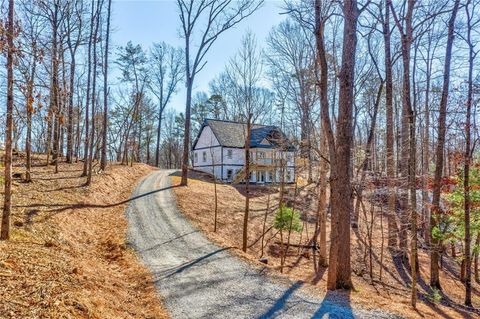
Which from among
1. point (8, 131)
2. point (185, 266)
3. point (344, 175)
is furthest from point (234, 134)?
point (8, 131)

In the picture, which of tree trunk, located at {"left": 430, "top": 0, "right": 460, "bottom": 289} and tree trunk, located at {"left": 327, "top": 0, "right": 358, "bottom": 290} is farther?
tree trunk, located at {"left": 430, "top": 0, "right": 460, "bottom": 289}

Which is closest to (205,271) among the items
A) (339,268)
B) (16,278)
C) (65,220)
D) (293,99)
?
(339,268)

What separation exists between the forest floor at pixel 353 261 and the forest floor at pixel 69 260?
393 centimetres

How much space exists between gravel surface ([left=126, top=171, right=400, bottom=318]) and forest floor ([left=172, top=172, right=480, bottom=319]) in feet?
2.45

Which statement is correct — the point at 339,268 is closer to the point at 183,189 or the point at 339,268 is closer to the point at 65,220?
the point at 65,220

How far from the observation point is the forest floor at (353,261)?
885 centimetres

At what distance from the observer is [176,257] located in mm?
10445

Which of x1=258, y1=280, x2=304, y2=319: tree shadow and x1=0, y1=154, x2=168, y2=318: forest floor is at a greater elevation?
x1=0, y1=154, x2=168, y2=318: forest floor

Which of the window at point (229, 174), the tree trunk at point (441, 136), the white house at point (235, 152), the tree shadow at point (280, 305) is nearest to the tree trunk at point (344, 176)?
the tree shadow at point (280, 305)

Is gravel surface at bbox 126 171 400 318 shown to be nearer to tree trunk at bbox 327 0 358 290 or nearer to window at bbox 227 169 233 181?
tree trunk at bbox 327 0 358 290

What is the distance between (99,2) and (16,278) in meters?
19.0

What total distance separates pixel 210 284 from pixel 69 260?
3696mm

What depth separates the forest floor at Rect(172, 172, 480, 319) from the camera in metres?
8.85

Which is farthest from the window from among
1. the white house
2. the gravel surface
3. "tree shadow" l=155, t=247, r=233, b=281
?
"tree shadow" l=155, t=247, r=233, b=281
